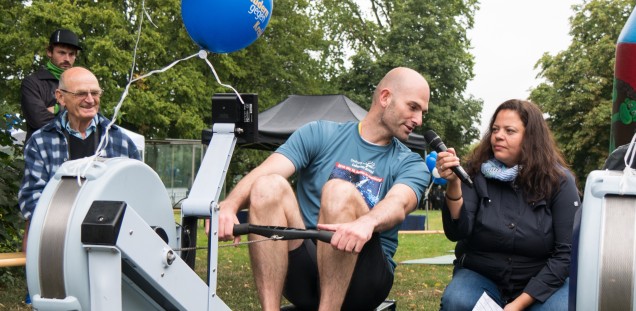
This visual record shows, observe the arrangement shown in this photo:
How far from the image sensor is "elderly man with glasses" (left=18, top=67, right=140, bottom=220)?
11.8 feet

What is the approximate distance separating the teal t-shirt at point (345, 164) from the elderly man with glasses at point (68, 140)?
2.87ft

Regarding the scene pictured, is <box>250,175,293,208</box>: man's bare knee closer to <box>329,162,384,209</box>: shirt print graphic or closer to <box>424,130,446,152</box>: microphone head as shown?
<box>329,162,384,209</box>: shirt print graphic

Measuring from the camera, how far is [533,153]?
131 inches

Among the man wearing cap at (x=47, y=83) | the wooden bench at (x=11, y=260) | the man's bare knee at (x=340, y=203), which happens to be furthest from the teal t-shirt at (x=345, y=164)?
the man wearing cap at (x=47, y=83)

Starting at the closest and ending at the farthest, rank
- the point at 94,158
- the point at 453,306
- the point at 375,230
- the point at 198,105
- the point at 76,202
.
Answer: the point at 76,202
the point at 94,158
the point at 375,230
the point at 453,306
the point at 198,105

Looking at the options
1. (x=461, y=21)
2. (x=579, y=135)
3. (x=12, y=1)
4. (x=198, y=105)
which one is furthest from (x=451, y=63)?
(x=12, y=1)

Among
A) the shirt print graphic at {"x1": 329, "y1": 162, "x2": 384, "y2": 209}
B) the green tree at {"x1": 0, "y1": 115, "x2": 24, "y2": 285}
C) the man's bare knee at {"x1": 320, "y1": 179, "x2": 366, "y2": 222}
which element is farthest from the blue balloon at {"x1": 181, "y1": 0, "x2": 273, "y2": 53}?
the green tree at {"x1": 0, "y1": 115, "x2": 24, "y2": 285}

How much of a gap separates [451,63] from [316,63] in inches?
260

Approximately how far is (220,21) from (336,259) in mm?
1208

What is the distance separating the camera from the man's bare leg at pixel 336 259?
114 inches

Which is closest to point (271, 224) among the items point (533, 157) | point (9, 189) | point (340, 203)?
point (340, 203)

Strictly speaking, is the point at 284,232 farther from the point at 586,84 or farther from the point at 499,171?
the point at 586,84

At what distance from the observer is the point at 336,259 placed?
116 inches

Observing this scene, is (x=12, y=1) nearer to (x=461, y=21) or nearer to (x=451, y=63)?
(x=451, y=63)
